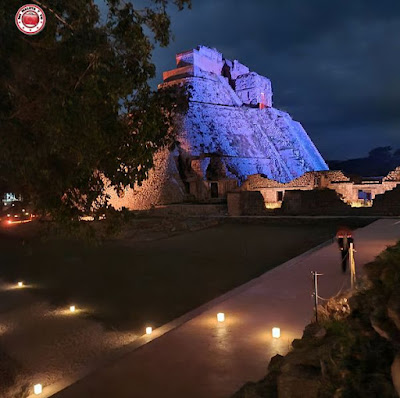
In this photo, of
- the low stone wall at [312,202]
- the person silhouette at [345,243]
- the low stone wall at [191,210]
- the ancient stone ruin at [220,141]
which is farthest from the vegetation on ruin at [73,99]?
the ancient stone ruin at [220,141]

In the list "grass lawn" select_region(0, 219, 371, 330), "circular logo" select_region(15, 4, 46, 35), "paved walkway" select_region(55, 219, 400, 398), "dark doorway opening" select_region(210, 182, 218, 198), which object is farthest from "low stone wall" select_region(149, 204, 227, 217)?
"circular logo" select_region(15, 4, 46, 35)

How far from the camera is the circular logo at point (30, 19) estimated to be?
4008 millimetres

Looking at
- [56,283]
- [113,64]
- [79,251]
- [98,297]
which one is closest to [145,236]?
[79,251]

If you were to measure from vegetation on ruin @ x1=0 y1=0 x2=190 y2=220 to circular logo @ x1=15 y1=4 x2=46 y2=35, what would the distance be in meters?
0.11

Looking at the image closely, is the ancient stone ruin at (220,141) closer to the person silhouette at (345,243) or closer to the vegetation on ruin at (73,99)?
the person silhouette at (345,243)

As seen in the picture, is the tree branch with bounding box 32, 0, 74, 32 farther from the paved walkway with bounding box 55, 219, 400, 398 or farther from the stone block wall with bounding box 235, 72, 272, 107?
the stone block wall with bounding box 235, 72, 272, 107

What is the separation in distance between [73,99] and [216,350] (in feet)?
9.60

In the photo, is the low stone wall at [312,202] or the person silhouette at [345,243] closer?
the person silhouette at [345,243]

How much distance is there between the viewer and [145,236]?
16875 millimetres

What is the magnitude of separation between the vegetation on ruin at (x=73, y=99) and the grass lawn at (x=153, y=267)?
1613 millimetres

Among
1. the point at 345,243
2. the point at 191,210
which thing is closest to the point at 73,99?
the point at 345,243

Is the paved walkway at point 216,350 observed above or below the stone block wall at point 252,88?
below

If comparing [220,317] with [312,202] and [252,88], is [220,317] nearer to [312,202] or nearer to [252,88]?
[312,202]

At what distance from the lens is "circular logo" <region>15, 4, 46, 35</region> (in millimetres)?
4008
